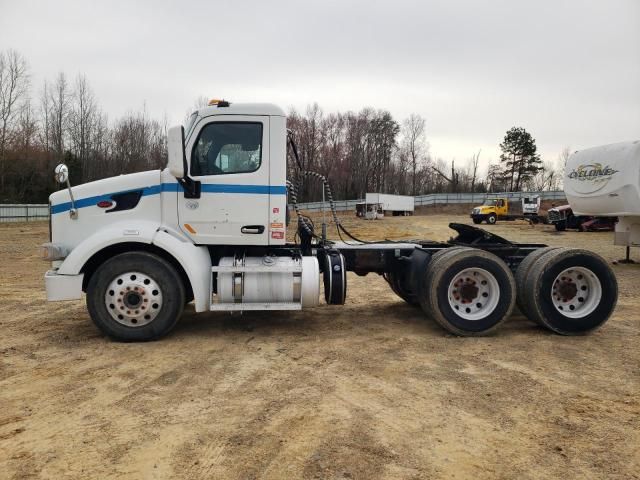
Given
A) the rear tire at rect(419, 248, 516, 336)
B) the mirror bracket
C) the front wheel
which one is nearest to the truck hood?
the mirror bracket

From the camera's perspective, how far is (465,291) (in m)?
6.68

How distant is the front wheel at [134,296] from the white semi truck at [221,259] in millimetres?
12

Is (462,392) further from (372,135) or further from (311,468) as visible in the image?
(372,135)

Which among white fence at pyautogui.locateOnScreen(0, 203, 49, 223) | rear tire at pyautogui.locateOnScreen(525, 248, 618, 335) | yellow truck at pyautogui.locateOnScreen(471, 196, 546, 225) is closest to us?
rear tire at pyautogui.locateOnScreen(525, 248, 618, 335)

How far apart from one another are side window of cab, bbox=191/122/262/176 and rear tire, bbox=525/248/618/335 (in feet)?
13.2

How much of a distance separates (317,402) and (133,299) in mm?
2999

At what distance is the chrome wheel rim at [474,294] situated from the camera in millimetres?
6633

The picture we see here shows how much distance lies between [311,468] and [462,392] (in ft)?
6.42

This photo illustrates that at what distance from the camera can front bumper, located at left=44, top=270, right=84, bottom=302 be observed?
6.20 meters

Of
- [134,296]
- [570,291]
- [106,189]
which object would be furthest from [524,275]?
[106,189]

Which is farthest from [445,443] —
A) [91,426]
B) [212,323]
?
[212,323]

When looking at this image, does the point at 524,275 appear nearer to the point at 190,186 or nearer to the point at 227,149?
the point at 227,149

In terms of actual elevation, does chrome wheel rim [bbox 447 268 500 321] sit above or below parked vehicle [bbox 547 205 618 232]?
below

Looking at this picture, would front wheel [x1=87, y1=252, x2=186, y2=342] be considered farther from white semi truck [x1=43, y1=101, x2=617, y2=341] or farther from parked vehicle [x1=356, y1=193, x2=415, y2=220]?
parked vehicle [x1=356, y1=193, x2=415, y2=220]
